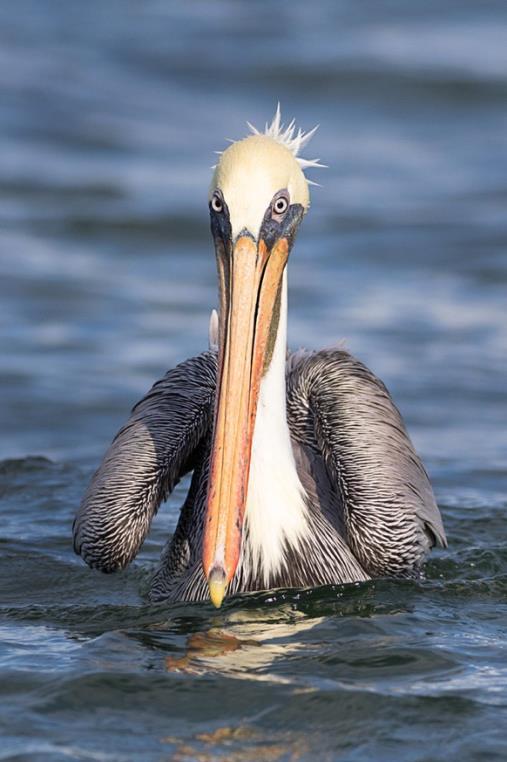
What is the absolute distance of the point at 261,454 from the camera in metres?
5.79

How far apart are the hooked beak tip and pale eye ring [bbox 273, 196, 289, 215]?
1298mm

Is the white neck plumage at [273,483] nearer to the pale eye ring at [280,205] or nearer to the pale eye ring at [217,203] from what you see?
the pale eye ring at [280,205]

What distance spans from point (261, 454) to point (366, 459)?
0.71m

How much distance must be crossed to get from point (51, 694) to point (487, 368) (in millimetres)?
5723

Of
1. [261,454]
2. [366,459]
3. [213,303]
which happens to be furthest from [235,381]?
[213,303]

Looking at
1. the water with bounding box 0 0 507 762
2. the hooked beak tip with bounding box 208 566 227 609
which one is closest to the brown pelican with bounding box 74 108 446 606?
the hooked beak tip with bounding box 208 566 227 609

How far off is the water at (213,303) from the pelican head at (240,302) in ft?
1.61

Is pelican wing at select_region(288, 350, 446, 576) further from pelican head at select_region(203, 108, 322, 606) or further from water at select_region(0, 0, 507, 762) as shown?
pelican head at select_region(203, 108, 322, 606)

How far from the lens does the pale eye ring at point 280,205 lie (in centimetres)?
553

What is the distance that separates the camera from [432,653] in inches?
219

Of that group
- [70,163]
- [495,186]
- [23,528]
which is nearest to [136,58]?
[70,163]

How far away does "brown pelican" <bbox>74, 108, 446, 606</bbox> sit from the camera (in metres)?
5.44

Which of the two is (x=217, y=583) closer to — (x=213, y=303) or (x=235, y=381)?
(x=235, y=381)

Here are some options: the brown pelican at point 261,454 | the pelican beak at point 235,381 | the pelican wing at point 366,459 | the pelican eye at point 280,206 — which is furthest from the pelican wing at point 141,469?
the pelican eye at point 280,206
